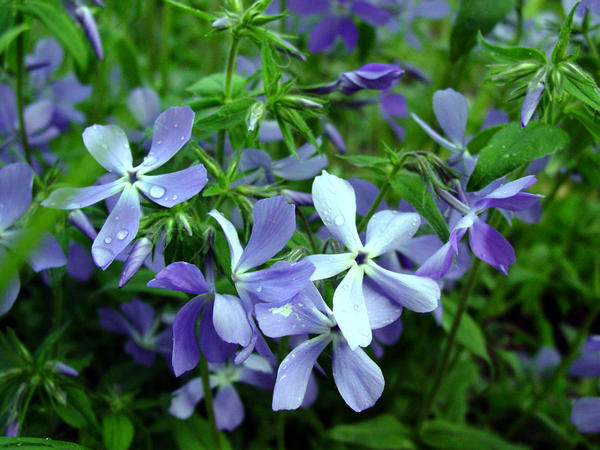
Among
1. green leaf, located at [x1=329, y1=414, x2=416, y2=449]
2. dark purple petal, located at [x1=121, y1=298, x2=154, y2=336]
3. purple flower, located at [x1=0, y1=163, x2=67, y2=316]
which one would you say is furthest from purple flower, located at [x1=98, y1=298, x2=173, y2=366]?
green leaf, located at [x1=329, y1=414, x2=416, y2=449]

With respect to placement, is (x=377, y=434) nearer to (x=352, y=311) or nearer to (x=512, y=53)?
(x=352, y=311)

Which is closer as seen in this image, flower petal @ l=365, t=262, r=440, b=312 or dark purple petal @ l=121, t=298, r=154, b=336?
flower petal @ l=365, t=262, r=440, b=312

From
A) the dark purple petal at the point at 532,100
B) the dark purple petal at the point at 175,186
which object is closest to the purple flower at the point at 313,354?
the dark purple petal at the point at 175,186

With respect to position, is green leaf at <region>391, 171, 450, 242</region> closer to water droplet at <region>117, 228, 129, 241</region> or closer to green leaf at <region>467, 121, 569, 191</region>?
green leaf at <region>467, 121, 569, 191</region>

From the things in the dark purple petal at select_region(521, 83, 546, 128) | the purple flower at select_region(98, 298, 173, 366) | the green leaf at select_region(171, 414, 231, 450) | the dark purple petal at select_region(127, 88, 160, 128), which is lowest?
the green leaf at select_region(171, 414, 231, 450)

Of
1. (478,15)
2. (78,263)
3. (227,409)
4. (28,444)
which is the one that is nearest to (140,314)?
(78,263)

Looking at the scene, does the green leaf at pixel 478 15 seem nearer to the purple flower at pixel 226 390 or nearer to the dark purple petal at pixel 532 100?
the dark purple petal at pixel 532 100
